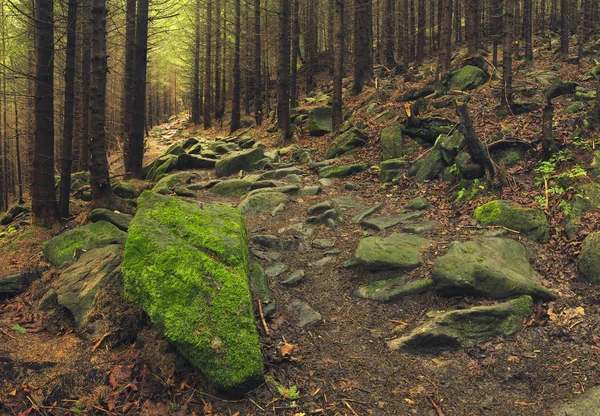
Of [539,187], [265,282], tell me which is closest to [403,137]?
[539,187]

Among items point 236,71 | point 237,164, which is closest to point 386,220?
point 237,164

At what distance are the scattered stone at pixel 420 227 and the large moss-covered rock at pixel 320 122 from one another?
369 inches

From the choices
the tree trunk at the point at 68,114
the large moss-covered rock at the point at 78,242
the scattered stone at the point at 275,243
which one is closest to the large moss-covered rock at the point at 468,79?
the scattered stone at the point at 275,243

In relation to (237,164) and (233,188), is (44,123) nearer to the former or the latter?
(233,188)

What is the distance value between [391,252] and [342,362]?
6.77ft

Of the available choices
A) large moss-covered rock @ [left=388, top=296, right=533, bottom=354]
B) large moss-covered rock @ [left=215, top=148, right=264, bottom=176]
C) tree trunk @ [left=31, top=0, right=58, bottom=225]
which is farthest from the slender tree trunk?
large moss-covered rock @ [left=388, top=296, right=533, bottom=354]

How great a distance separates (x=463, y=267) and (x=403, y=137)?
6.50m

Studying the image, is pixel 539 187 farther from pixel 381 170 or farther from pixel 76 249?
pixel 76 249

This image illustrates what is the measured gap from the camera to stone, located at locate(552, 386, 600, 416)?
3.29 m

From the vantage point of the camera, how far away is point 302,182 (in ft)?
35.4

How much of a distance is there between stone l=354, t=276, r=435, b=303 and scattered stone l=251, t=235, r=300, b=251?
1.74m

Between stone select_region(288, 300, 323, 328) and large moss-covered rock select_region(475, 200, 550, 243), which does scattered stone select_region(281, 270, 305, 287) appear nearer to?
stone select_region(288, 300, 323, 328)

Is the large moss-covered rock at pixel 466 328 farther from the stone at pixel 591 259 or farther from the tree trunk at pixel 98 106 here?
the tree trunk at pixel 98 106

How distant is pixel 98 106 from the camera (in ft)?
25.1
